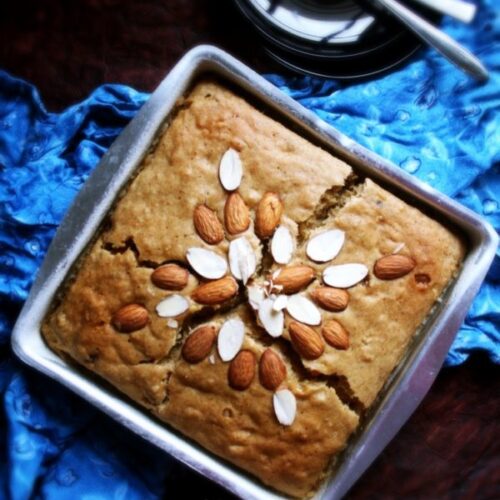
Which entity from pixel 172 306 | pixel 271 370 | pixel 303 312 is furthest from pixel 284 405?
pixel 172 306

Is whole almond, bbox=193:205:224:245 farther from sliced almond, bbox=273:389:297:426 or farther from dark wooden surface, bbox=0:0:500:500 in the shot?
dark wooden surface, bbox=0:0:500:500

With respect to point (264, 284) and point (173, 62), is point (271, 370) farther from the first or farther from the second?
point (173, 62)

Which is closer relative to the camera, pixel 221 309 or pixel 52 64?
pixel 221 309

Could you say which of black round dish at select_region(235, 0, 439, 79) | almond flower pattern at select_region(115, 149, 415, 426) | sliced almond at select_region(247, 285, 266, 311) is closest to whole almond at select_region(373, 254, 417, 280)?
almond flower pattern at select_region(115, 149, 415, 426)

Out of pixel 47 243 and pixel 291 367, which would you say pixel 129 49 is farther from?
pixel 291 367

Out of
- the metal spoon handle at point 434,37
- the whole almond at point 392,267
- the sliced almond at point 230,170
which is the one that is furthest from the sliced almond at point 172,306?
the metal spoon handle at point 434,37

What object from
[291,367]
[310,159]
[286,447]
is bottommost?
[286,447]

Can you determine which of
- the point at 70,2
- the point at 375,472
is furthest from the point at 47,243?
the point at 375,472

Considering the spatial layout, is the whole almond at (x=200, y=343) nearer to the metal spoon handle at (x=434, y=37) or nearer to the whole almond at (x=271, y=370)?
the whole almond at (x=271, y=370)
